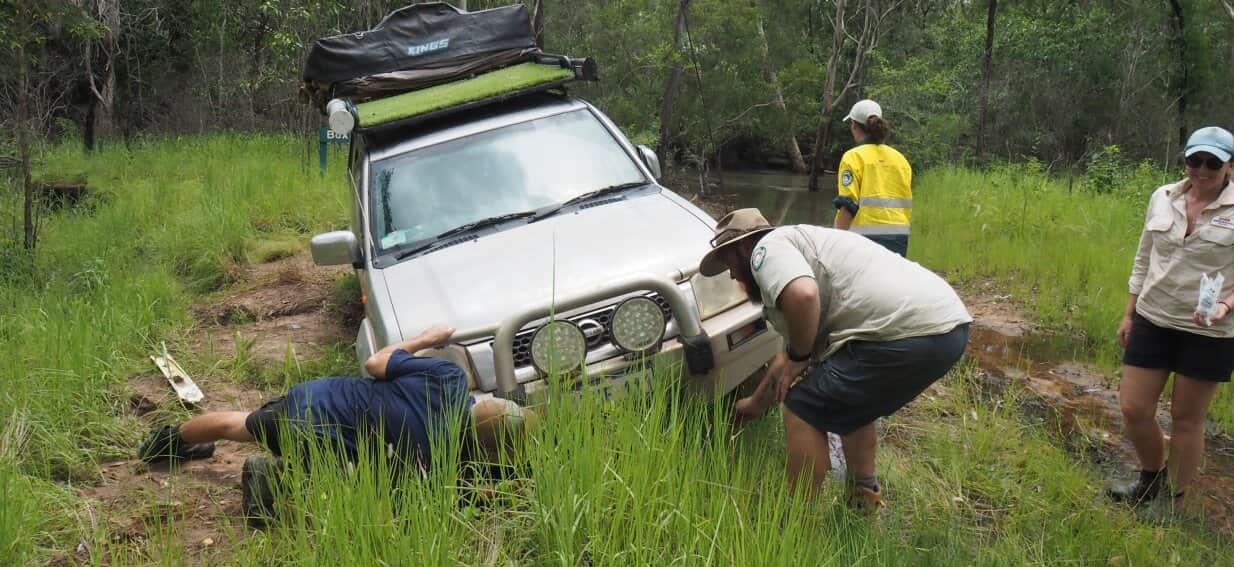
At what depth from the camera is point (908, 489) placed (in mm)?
4301

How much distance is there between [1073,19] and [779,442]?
25.0 m

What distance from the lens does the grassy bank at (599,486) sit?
279 centimetres

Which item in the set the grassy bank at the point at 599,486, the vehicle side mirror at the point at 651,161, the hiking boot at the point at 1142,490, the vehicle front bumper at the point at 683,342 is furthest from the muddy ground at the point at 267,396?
the vehicle side mirror at the point at 651,161

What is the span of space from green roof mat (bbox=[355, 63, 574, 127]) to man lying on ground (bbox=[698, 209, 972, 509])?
109 inches

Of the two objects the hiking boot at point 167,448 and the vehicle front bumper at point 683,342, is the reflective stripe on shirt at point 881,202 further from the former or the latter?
the hiking boot at point 167,448

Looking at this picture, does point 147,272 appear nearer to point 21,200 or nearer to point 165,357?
point 165,357

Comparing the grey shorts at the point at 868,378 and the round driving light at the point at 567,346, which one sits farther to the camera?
the round driving light at the point at 567,346

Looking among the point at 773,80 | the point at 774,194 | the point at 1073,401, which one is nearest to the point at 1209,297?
the point at 1073,401

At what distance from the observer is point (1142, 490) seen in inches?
175

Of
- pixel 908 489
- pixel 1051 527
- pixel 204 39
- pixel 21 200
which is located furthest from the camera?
pixel 204 39

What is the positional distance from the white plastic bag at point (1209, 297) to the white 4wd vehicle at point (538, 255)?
177 cm

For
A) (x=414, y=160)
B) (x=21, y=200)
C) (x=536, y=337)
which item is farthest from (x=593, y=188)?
(x=21, y=200)

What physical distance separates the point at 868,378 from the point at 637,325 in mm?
948

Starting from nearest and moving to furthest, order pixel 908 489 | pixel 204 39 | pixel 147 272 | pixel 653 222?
pixel 908 489 → pixel 653 222 → pixel 147 272 → pixel 204 39
